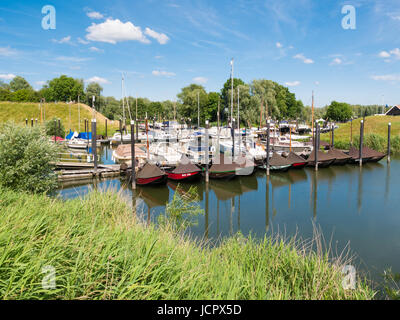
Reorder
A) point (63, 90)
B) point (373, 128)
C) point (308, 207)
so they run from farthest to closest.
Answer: point (63, 90) → point (373, 128) → point (308, 207)

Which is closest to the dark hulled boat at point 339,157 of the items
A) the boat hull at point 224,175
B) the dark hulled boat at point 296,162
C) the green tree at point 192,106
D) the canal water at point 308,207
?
the canal water at point 308,207

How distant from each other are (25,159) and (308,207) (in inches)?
611

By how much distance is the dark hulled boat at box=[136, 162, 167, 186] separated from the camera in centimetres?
2020

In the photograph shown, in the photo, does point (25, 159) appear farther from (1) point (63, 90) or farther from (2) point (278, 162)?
(1) point (63, 90)

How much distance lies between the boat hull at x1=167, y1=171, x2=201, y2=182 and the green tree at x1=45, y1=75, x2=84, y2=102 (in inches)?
2611

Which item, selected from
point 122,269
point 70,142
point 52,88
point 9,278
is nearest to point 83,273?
point 122,269

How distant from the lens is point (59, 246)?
15.0ft

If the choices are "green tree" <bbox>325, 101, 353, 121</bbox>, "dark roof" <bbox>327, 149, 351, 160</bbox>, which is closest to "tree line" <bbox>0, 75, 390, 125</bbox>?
"green tree" <bbox>325, 101, 353, 121</bbox>

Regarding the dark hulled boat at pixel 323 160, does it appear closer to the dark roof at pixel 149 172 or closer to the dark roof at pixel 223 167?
the dark roof at pixel 223 167

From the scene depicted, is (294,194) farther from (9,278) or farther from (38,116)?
(38,116)

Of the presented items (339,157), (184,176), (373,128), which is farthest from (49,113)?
(373,128)

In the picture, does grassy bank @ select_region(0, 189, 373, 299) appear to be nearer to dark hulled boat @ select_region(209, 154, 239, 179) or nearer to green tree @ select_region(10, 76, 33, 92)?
dark hulled boat @ select_region(209, 154, 239, 179)

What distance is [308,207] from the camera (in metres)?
16.8

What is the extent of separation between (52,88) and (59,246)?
85.8m
